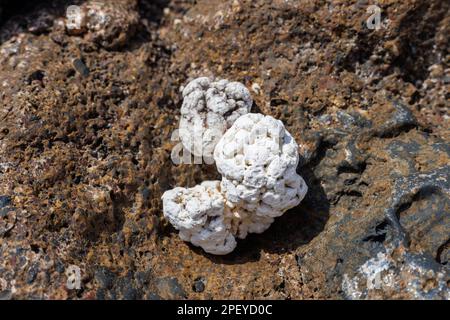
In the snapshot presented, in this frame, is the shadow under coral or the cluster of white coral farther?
the shadow under coral

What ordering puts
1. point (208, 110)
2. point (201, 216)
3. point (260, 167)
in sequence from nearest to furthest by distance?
point (260, 167)
point (201, 216)
point (208, 110)

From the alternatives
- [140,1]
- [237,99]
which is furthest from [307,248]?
[140,1]

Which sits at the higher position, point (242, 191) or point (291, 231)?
point (242, 191)

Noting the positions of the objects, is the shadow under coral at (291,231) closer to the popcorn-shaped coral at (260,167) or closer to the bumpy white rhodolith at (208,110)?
the popcorn-shaped coral at (260,167)

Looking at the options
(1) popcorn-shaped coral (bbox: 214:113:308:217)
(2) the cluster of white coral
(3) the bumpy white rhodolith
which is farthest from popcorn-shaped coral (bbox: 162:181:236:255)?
(3) the bumpy white rhodolith

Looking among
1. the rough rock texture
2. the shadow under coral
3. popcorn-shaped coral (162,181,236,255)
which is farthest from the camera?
the shadow under coral

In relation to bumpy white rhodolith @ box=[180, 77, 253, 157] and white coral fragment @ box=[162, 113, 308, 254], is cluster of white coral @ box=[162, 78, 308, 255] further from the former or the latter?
bumpy white rhodolith @ box=[180, 77, 253, 157]

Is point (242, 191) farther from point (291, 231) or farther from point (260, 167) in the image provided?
point (291, 231)

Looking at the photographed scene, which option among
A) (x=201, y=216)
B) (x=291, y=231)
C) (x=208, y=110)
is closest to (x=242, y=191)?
(x=201, y=216)
